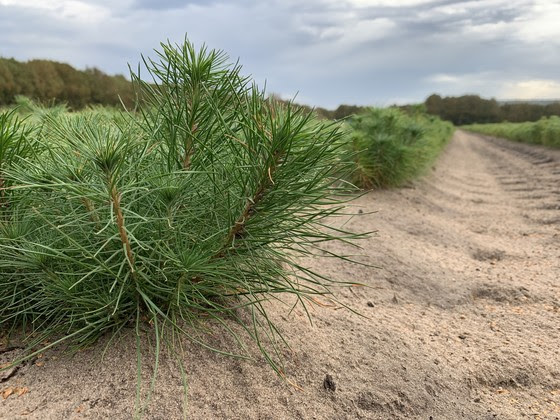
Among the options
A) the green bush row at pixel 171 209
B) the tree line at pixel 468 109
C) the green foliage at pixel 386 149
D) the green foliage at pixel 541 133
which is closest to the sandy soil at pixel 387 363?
the green bush row at pixel 171 209

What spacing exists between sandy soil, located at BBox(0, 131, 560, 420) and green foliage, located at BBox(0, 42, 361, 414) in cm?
11

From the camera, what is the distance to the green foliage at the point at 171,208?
106 cm

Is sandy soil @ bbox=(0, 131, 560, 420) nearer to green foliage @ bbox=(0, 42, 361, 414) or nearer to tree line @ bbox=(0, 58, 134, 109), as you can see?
green foliage @ bbox=(0, 42, 361, 414)

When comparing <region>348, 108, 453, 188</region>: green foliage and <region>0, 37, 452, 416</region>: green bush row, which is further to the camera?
<region>348, 108, 453, 188</region>: green foliage

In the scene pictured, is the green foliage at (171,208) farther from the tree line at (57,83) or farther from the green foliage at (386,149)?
the tree line at (57,83)

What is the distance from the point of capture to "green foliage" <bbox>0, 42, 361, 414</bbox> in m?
1.06

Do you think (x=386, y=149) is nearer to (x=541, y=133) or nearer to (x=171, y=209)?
(x=171, y=209)

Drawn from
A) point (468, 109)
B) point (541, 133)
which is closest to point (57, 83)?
point (541, 133)

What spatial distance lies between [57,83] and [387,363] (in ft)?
47.9

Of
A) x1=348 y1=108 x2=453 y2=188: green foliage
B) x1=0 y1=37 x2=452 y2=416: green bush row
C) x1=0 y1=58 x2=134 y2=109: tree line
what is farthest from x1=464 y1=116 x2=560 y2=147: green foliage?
x1=0 y1=37 x2=452 y2=416: green bush row

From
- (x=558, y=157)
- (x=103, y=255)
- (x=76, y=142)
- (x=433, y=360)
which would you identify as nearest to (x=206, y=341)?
(x=103, y=255)

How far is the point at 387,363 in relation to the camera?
146cm

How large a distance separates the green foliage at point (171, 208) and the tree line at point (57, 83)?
417 inches

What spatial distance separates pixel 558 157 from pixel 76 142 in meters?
13.7
